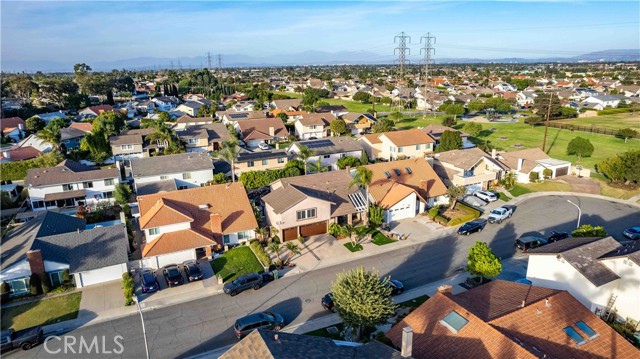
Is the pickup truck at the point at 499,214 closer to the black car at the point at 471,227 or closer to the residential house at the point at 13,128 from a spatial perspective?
the black car at the point at 471,227

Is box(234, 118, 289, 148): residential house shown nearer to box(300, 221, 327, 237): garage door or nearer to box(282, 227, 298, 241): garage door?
box(300, 221, 327, 237): garage door

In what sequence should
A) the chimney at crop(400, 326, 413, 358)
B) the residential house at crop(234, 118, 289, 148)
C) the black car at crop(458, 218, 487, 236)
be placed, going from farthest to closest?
the residential house at crop(234, 118, 289, 148) < the black car at crop(458, 218, 487, 236) < the chimney at crop(400, 326, 413, 358)

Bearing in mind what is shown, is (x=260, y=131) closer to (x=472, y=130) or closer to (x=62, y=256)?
(x=472, y=130)

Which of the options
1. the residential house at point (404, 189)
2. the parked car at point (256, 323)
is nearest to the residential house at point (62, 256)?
the parked car at point (256, 323)

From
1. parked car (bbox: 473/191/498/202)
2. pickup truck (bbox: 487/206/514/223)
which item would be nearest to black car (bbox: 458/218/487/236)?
pickup truck (bbox: 487/206/514/223)

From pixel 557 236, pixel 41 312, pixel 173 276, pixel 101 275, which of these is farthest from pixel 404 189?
pixel 41 312
